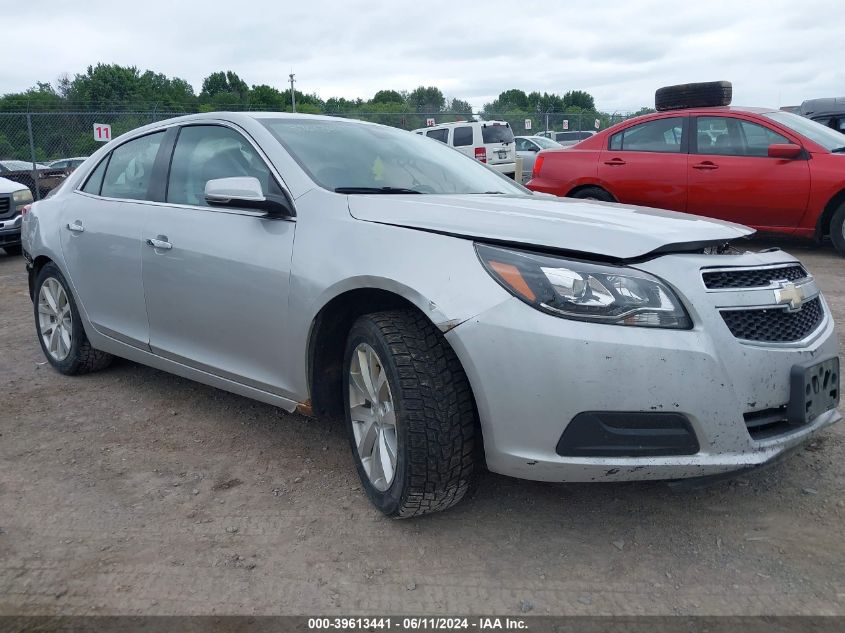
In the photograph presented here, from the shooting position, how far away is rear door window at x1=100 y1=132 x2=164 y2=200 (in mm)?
3990

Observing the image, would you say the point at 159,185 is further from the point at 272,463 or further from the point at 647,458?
the point at 647,458

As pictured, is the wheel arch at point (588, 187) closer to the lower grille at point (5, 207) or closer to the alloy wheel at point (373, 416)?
the alloy wheel at point (373, 416)

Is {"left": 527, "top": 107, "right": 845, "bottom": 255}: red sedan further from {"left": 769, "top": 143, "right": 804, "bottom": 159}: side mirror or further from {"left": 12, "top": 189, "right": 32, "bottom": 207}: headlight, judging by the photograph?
{"left": 12, "top": 189, "right": 32, "bottom": 207}: headlight

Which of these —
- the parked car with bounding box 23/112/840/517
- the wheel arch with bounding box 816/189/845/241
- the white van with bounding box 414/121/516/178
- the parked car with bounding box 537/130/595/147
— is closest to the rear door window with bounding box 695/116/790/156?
the wheel arch with bounding box 816/189/845/241

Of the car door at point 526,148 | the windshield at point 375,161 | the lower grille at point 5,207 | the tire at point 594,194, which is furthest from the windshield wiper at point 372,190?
the car door at point 526,148

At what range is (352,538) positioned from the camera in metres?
2.68

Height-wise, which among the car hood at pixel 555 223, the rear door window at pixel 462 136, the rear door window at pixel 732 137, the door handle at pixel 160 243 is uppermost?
the rear door window at pixel 462 136

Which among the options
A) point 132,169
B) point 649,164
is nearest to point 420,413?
point 132,169

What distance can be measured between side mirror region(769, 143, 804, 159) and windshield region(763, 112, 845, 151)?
10.6 inches

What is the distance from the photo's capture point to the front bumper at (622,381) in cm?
228

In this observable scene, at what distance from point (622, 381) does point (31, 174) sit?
617 inches

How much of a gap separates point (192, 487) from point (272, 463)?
1.20ft

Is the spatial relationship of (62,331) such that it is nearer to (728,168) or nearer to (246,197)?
(246,197)

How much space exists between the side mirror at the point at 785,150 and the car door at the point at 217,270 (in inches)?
232
